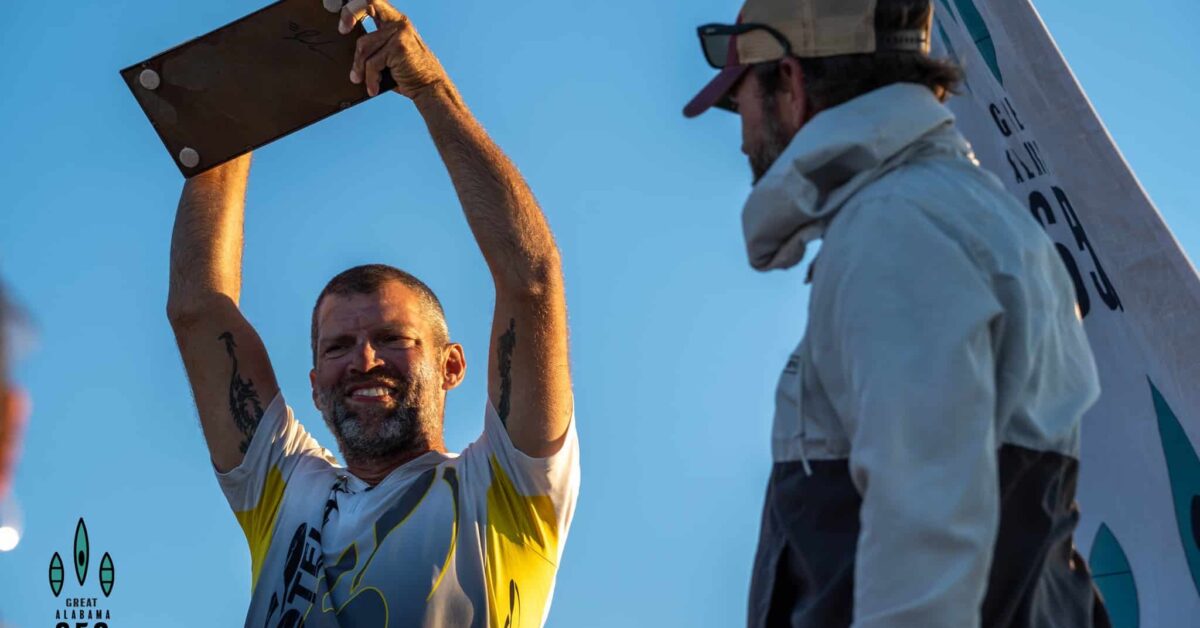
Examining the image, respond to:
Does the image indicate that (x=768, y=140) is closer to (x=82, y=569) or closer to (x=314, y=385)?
(x=314, y=385)

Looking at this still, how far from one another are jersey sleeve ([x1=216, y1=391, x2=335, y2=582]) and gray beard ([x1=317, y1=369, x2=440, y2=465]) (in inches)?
6.9

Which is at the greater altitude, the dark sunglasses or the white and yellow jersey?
the dark sunglasses

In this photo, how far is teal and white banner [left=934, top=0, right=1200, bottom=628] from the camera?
5.42 meters

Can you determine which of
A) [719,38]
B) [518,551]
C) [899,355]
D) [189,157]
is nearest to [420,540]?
[518,551]

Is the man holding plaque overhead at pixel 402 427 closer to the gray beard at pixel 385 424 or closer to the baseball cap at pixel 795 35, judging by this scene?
the gray beard at pixel 385 424

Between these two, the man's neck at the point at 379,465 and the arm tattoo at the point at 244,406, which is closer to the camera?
the man's neck at the point at 379,465

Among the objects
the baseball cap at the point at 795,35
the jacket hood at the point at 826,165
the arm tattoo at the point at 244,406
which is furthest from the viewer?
the arm tattoo at the point at 244,406

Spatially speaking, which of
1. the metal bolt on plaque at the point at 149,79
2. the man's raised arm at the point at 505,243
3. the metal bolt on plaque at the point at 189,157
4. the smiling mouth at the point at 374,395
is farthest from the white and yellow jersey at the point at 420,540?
the metal bolt on plaque at the point at 149,79

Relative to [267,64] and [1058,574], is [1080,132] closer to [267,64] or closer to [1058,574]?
[267,64]

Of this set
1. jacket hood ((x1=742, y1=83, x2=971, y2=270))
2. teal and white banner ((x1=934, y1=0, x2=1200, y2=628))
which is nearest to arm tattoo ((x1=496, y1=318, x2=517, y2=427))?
teal and white banner ((x1=934, y1=0, x2=1200, y2=628))

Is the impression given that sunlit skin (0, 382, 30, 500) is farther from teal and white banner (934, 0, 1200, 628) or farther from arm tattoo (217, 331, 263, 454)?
teal and white banner (934, 0, 1200, 628)

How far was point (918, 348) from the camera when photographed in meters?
2.35

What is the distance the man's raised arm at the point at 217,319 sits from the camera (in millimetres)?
5090

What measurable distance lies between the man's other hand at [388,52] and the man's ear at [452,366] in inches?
34.6
